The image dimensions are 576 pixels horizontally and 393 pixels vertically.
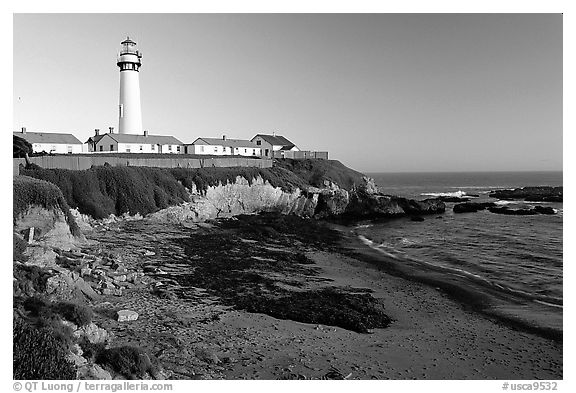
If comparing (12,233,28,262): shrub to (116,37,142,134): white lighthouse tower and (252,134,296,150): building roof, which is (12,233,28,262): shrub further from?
(252,134,296,150): building roof

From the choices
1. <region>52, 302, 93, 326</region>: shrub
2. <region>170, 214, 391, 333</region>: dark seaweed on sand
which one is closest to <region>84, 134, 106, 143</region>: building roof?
<region>170, 214, 391, 333</region>: dark seaweed on sand

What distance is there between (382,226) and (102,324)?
29.1 meters

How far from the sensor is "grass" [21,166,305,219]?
2286cm

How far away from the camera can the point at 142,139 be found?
44.4 meters

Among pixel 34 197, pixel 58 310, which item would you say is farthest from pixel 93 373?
pixel 34 197

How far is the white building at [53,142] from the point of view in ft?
128

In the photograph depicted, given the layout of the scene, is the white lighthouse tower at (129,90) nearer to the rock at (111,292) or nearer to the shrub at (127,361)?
the rock at (111,292)

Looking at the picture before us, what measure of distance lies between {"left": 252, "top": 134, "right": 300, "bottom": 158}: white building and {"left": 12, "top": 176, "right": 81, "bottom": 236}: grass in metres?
42.3

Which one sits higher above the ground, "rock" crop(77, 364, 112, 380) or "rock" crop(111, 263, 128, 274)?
"rock" crop(111, 263, 128, 274)

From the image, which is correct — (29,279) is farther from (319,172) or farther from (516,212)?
(516,212)

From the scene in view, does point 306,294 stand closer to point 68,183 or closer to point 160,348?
point 160,348

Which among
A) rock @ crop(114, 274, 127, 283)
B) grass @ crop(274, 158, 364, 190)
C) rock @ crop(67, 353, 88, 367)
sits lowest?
rock @ crop(67, 353, 88, 367)

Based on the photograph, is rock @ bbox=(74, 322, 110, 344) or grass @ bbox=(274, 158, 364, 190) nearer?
rock @ bbox=(74, 322, 110, 344)

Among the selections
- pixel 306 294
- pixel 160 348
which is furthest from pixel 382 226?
pixel 160 348
